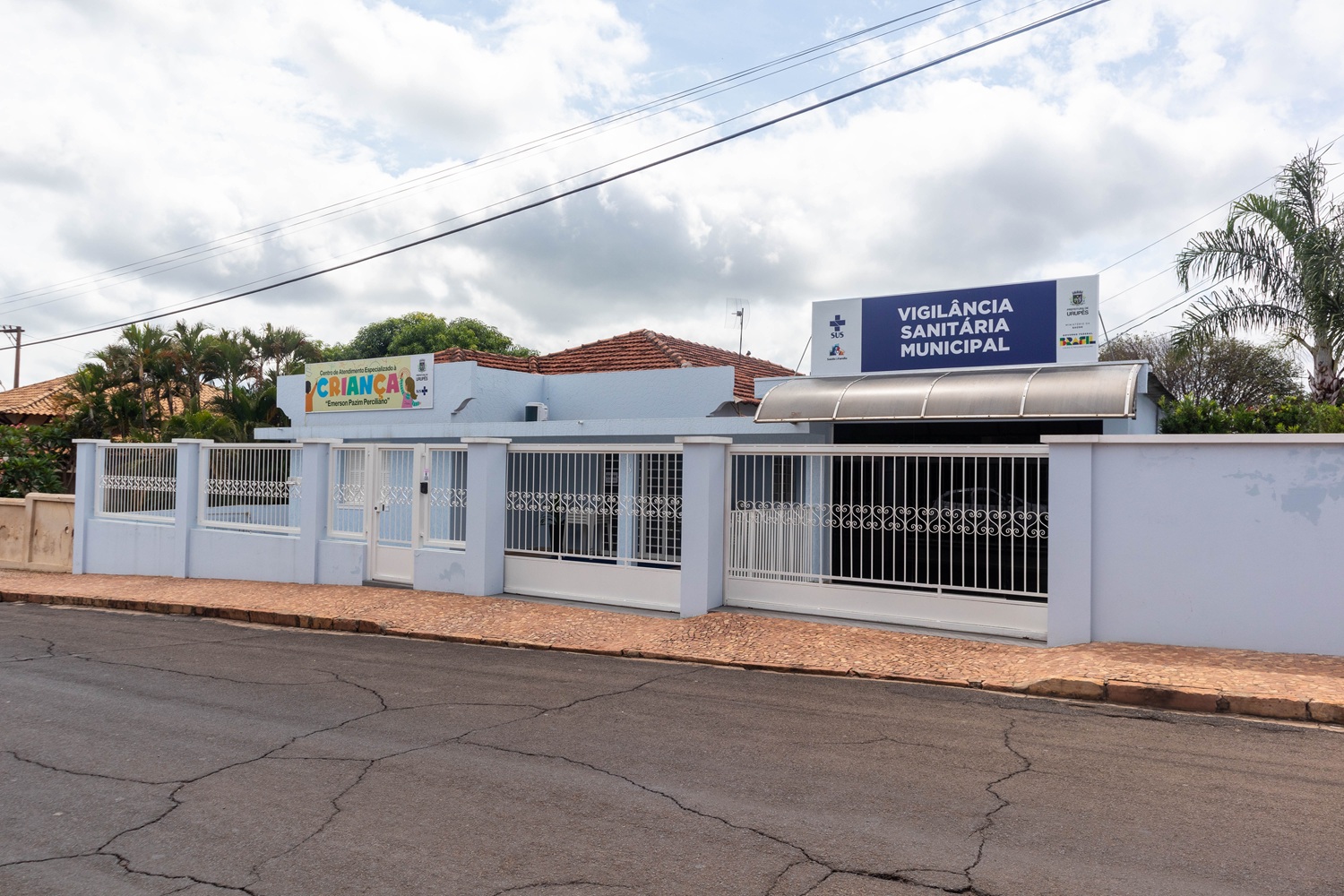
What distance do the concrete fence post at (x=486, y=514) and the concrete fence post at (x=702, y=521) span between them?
275cm

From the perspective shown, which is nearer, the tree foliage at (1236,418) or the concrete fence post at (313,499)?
the concrete fence post at (313,499)

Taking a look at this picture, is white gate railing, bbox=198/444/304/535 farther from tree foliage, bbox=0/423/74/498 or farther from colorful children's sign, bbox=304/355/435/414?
tree foliage, bbox=0/423/74/498

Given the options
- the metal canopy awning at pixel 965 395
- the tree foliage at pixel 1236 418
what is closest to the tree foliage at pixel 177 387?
the metal canopy awning at pixel 965 395

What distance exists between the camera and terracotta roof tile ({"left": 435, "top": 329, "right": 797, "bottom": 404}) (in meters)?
21.6

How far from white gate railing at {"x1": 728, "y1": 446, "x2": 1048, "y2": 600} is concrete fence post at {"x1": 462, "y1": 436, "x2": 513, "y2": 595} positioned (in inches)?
129

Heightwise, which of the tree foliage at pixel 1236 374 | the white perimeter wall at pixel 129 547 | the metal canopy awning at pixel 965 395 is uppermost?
the tree foliage at pixel 1236 374

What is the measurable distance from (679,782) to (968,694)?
336 centimetres

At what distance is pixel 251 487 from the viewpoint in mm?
14148

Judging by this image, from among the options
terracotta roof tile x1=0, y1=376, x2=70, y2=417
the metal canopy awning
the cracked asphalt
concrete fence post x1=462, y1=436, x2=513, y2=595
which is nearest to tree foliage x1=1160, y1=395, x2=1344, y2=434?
the metal canopy awning

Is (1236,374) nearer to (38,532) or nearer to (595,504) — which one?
(595,504)

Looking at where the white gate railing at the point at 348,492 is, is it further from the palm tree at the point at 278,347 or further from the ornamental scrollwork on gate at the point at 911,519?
the palm tree at the point at 278,347

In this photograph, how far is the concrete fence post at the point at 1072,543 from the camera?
8.65 meters

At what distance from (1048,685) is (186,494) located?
519 inches

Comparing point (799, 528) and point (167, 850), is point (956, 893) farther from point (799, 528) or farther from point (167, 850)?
point (799, 528)
